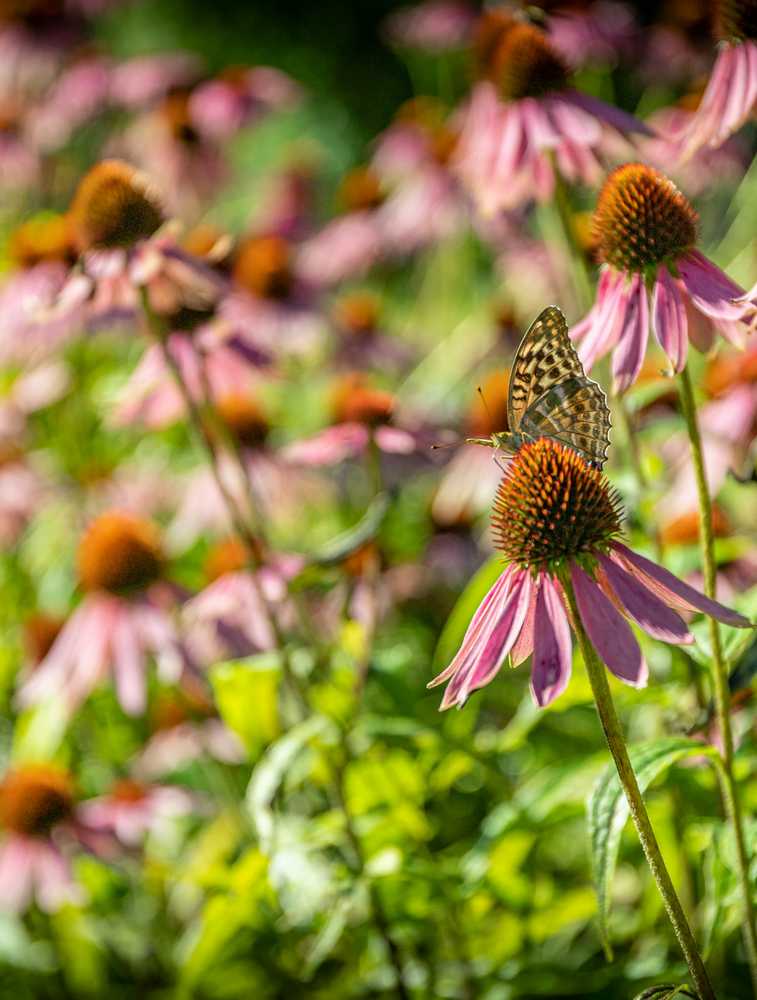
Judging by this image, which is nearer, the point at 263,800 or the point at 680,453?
the point at 263,800

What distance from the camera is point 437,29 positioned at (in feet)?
11.4

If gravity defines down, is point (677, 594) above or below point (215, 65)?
above

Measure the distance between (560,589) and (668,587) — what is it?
0.08m

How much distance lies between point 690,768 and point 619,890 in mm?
664

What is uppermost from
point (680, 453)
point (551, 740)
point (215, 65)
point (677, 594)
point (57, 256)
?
point (677, 594)

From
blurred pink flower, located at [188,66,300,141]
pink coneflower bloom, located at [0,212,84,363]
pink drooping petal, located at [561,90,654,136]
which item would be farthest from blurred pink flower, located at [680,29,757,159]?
blurred pink flower, located at [188,66,300,141]

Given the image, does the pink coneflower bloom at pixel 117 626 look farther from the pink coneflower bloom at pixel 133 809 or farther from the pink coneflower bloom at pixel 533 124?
the pink coneflower bloom at pixel 533 124

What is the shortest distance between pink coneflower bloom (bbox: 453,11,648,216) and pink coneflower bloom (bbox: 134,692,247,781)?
917 mm

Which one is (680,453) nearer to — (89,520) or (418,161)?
(89,520)

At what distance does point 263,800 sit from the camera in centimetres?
129

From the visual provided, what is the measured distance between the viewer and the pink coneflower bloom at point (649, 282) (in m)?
1.04

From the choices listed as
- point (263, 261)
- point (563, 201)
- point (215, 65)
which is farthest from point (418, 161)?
point (215, 65)

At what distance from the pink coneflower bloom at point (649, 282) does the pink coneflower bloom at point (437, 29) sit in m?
2.52

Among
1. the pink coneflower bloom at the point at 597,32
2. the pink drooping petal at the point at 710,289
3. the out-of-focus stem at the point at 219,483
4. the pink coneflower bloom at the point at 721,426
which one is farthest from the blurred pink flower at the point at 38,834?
the pink coneflower bloom at the point at 597,32
